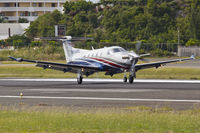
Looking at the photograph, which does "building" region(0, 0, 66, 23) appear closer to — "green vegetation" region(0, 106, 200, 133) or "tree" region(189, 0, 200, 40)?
"tree" region(189, 0, 200, 40)

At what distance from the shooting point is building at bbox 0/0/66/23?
451 feet

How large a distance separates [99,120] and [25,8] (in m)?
124

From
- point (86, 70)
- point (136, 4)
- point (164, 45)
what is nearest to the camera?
point (86, 70)

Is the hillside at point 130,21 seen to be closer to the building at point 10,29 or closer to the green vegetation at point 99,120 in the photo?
the building at point 10,29

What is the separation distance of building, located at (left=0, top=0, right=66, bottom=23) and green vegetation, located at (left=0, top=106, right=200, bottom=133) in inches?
4676

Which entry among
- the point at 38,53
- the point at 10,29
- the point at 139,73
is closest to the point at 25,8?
the point at 10,29

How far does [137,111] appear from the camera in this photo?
19422 millimetres

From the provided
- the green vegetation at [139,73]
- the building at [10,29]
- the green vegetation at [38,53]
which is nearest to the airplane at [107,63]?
the green vegetation at [139,73]

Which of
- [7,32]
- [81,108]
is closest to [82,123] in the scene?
[81,108]

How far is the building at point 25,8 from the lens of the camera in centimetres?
13738

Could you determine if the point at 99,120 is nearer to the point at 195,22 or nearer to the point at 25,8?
the point at 195,22

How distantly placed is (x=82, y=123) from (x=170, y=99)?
9.79 metres

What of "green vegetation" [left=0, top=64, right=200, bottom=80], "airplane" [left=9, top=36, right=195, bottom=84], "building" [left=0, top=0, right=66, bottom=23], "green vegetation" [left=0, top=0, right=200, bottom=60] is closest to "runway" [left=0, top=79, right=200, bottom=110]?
"airplane" [left=9, top=36, right=195, bottom=84]

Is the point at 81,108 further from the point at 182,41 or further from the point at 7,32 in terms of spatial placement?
the point at 7,32
